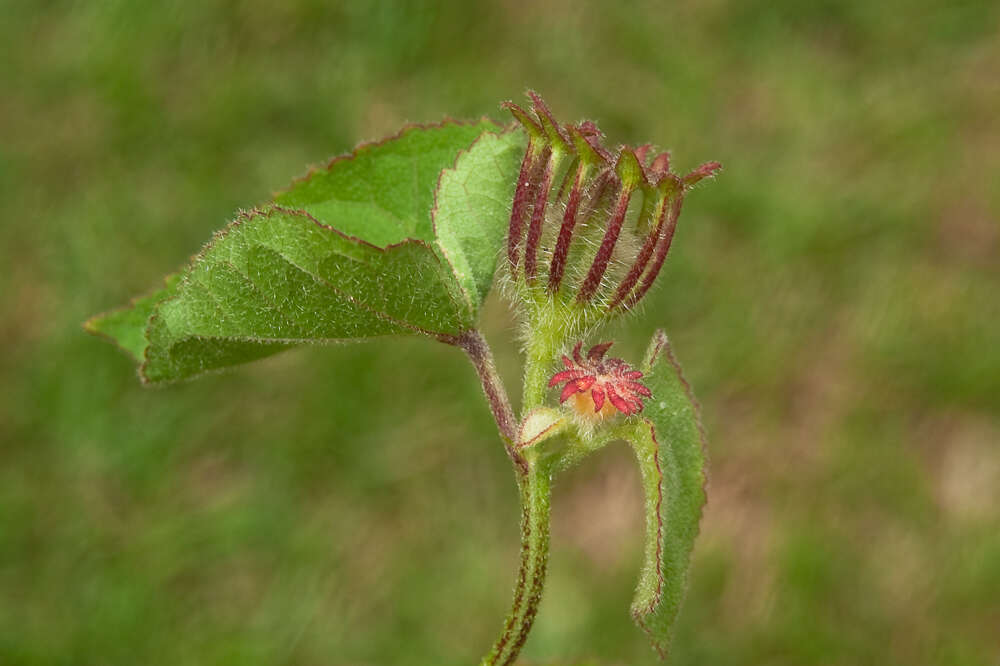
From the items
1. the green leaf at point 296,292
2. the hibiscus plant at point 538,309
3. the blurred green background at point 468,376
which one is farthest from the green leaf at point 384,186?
the blurred green background at point 468,376

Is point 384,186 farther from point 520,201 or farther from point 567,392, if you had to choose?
point 567,392

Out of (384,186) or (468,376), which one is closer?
(384,186)

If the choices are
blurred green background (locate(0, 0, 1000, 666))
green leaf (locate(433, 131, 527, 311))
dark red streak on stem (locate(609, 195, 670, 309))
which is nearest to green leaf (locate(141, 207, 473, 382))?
green leaf (locate(433, 131, 527, 311))

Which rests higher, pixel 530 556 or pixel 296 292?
pixel 296 292

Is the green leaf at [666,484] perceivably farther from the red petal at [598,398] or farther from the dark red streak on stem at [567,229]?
the dark red streak on stem at [567,229]

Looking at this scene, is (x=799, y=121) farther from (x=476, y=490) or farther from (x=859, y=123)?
(x=476, y=490)

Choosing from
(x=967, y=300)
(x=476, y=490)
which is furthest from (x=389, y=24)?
(x=967, y=300)

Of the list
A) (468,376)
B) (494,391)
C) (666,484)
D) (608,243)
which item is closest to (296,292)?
(494,391)
